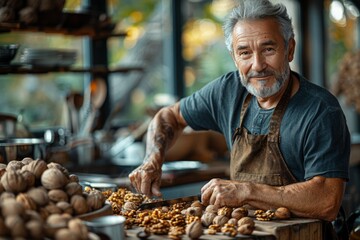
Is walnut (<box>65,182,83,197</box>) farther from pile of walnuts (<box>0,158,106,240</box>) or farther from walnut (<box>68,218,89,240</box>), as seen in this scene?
walnut (<box>68,218,89,240</box>)

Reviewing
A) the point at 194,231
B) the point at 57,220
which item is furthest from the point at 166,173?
the point at 57,220

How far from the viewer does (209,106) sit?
3.62m

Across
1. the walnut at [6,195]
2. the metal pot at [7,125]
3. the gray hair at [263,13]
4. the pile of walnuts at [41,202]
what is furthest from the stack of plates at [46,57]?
the walnut at [6,195]

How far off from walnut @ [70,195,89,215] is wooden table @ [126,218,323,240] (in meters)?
0.21

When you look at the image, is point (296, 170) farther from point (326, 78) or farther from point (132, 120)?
point (326, 78)

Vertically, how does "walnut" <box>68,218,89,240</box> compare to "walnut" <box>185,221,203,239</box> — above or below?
above

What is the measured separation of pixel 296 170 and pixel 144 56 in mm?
3721

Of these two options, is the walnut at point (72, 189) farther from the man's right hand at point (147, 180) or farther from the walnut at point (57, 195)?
the man's right hand at point (147, 180)

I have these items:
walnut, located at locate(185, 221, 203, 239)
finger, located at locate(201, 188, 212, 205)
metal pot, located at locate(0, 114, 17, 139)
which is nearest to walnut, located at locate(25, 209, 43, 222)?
walnut, located at locate(185, 221, 203, 239)

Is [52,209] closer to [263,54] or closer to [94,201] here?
[94,201]

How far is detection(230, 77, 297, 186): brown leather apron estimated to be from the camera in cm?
311

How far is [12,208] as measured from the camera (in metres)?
1.95

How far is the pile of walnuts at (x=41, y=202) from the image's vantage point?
1921 millimetres

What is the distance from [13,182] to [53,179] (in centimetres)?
14
